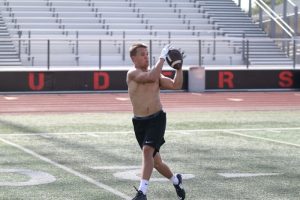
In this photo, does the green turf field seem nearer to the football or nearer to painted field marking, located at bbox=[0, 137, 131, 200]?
painted field marking, located at bbox=[0, 137, 131, 200]

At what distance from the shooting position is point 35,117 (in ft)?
62.3

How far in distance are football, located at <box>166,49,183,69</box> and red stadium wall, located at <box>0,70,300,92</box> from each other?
18.4 meters

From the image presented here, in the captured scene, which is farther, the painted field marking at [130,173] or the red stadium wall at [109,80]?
the red stadium wall at [109,80]

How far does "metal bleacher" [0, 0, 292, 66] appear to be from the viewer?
107 ft

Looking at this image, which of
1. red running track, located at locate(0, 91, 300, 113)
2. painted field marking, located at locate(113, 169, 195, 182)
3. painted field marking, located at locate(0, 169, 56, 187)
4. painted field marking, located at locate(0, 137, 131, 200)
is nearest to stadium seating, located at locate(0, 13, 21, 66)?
red running track, located at locate(0, 91, 300, 113)

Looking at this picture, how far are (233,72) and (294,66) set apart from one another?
2499mm

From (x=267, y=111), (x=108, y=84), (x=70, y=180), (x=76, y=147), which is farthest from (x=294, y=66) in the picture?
(x=70, y=180)

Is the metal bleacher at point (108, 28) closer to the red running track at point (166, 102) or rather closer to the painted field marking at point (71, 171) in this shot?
the red running track at point (166, 102)

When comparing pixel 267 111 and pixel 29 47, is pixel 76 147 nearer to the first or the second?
pixel 267 111

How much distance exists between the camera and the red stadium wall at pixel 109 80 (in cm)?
2638

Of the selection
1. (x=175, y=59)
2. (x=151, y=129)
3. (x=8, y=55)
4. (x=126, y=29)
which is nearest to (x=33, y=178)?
(x=151, y=129)

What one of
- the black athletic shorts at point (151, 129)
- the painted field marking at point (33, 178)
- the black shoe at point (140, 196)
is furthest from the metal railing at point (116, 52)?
the black shoe at point (140, 196)

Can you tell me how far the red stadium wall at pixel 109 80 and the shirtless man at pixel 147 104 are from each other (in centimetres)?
1820

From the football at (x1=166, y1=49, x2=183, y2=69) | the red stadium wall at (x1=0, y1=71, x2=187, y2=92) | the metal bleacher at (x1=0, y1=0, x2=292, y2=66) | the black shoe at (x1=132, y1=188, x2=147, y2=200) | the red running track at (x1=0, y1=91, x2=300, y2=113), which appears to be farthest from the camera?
the metal bleacher at (x1=0, y1=0, x2=292, y2=66)
